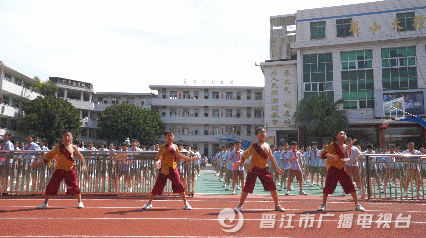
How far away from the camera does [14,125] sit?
39.8m

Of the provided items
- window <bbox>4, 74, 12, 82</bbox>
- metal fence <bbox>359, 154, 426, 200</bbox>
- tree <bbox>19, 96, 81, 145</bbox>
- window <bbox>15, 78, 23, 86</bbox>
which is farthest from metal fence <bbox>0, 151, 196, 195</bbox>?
window <bbox>15, 78, 23, 86</bbox>

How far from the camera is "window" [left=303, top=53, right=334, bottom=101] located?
37812mm

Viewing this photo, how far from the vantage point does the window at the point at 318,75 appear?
1489 inches

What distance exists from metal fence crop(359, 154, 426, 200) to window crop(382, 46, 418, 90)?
99.1ft

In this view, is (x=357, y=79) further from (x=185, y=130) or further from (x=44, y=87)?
(x=44, y=87)

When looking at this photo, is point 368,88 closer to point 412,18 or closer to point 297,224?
point 412,18

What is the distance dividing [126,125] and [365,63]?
30033 millimetres

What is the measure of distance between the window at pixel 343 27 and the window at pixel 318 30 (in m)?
1.61

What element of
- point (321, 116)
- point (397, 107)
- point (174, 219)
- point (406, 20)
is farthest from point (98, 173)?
point (406, 20)

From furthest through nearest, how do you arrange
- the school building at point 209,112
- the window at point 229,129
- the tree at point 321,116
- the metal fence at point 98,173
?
1. the window at point 229,129
2. the school building at point 209,112
3. the tree at point 321,116
4. the metal fence at point 98,173

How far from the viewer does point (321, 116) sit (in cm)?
3322

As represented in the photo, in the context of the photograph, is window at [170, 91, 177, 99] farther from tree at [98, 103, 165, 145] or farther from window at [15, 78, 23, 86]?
window at [15, 78, 23, 86]

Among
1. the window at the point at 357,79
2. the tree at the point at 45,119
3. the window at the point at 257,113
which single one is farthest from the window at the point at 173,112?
the window at the point at 357,79

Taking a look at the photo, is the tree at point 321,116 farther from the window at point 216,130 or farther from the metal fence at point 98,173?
the metal fence at point 98,173
